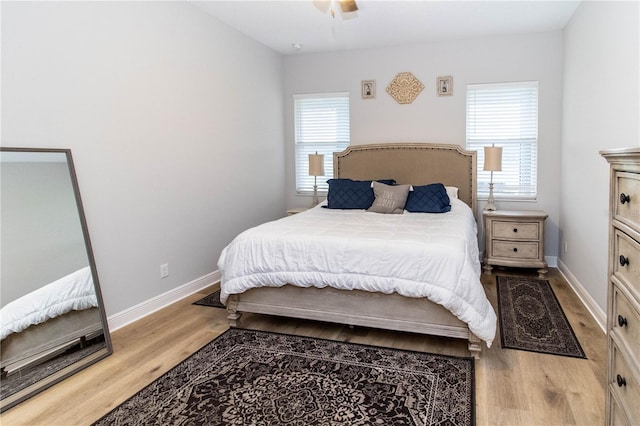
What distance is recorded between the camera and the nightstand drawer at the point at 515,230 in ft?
14.6

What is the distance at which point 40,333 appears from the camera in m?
2.37

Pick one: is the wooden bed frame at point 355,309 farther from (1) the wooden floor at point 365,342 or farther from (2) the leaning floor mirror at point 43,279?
(2) the leaning floor mirror at point 43,279

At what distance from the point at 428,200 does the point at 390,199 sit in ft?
1.25

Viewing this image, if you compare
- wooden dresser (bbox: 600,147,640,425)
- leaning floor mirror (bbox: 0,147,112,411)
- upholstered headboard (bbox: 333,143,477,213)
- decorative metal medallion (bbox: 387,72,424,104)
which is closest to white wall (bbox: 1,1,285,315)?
leaning floor mirror (bbox: 0,147,112,411)

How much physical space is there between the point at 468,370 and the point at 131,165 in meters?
2.74

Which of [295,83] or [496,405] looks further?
[295,83]

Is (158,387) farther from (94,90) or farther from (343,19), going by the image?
(343,19)

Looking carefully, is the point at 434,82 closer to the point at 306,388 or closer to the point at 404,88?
the point at 404,88

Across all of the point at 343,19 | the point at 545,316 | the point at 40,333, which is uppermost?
the point at 343,19

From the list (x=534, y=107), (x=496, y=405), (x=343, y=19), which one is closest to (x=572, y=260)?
(x=534, y=107)

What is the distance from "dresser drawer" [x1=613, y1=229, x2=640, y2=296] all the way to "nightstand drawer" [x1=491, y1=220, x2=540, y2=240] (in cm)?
307

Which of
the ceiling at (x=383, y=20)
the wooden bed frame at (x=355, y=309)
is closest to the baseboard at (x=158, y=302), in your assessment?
the wooden bed frame at (x=355, y=309)

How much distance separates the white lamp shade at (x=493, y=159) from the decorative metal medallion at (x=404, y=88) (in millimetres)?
1130

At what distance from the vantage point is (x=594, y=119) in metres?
3.31
